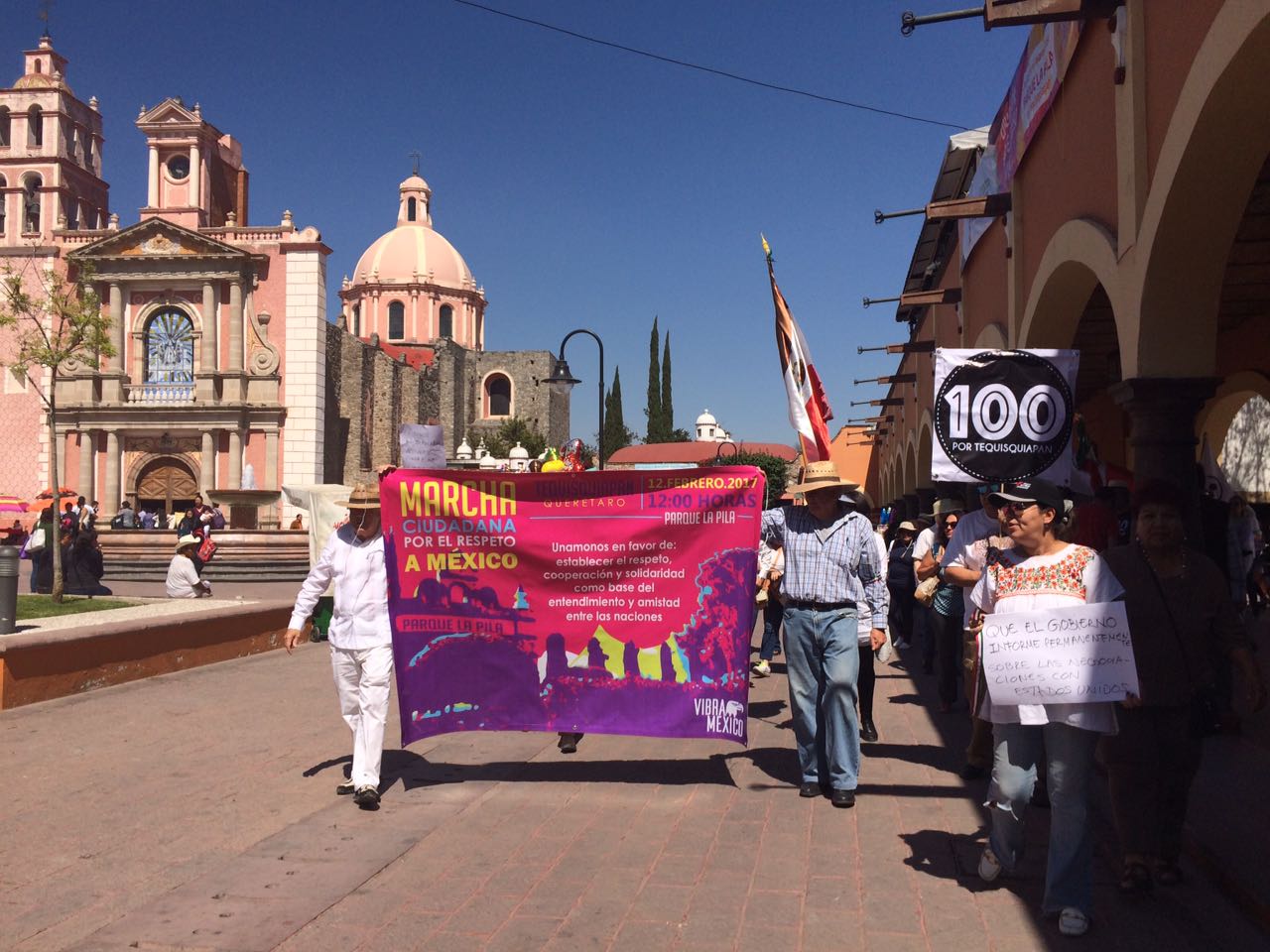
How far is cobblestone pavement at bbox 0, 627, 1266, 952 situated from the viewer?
4.23m

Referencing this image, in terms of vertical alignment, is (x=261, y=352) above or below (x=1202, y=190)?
above

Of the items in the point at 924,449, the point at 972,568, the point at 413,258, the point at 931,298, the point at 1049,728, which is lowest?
the point at 1049,728

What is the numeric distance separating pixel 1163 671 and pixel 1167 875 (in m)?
0.88

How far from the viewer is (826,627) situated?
6.22 metres

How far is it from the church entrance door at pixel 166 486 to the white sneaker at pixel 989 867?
140 feet

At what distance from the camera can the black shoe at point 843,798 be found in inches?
237

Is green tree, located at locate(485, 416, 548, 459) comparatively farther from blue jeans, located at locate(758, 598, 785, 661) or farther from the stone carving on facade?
blue jeans, located at locate(758, 598, 785, 661)

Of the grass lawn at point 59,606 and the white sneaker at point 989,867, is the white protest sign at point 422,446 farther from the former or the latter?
the grass lawn at point 59,606

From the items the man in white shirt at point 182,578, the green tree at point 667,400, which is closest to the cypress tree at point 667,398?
the green tree at point 667,400

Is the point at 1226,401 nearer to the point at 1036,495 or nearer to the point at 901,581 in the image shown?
the point at 901,581

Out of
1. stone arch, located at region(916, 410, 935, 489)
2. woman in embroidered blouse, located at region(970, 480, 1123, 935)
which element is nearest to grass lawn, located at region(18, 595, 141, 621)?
woman in embroidered blouse, located at region(970, 480, 1123, 935)

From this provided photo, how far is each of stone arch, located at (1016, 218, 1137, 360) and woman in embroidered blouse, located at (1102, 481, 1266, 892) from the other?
3611mm

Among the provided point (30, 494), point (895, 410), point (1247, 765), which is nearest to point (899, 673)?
point (1247, 765)

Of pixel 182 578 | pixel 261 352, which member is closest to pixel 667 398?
pixel 261 352
